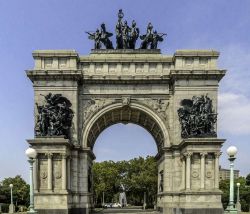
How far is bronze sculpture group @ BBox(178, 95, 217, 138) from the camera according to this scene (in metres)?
29.6

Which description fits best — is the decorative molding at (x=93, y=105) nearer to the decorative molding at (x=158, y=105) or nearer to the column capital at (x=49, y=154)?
the decorative molding at (x=158, y=105)

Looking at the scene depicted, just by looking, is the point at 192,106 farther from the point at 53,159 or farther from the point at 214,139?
the point at 53,159

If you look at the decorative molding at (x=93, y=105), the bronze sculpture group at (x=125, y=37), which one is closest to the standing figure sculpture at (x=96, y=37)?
the bronze sculpture group at (x=125, y=37)

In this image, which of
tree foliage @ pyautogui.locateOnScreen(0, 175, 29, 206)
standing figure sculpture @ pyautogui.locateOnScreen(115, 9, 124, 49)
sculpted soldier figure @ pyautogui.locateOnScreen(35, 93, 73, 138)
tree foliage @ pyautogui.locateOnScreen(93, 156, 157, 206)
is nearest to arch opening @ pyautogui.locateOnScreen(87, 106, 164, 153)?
sculpted soldier figure @ pyautogui.locateOnScreen(35, 93, 73, 138)

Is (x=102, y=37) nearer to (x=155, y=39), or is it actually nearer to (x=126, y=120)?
(x=155, y=39)

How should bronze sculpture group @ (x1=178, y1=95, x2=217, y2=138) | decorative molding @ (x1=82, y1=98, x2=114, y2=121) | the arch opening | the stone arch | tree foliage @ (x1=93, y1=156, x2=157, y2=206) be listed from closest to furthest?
bronze sculpture group @ (x1=178, y1=95, x2=217, y2=138), the stone arch, decorative molding @ (x1=82, y1=98, x2=114, y2=121), the arch opening, tree foliage @ (x1=93, y1=156, x2=157, y2=206)

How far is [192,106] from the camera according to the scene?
100 ft

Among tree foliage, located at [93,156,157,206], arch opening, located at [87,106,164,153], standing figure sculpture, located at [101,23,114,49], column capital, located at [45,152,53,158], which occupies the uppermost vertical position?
standing figure sculpture, located at [101,23,114,49]

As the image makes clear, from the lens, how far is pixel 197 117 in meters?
29.8

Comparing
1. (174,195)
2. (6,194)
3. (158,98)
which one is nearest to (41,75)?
(158,98)

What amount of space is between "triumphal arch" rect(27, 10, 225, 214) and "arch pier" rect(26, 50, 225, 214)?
0.23 feet

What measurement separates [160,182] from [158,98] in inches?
287

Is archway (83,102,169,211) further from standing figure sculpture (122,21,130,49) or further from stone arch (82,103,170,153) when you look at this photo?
standing figure sculpture (122,21,130,49)

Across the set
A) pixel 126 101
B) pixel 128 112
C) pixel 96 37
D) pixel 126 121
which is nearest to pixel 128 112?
pixel 128 112
